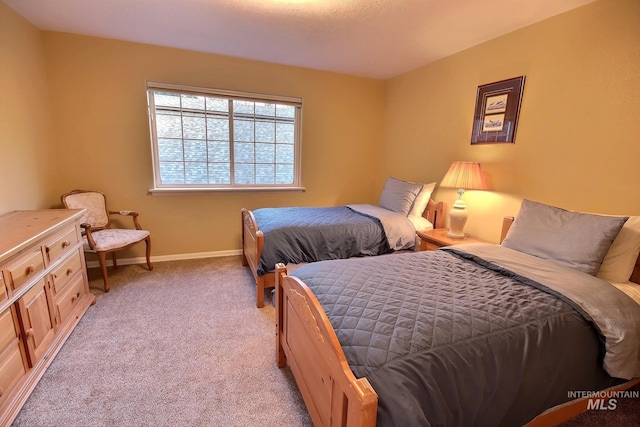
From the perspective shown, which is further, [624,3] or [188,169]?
[188,169]

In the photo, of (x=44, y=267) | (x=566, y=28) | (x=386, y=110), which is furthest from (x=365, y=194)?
(x=44, y=267)

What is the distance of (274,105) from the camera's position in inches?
142

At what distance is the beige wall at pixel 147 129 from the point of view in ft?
9.37

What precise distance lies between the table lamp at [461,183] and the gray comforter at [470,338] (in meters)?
1.02

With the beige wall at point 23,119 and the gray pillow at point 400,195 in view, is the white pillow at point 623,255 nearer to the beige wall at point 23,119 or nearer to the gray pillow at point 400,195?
the gray pillow at point 400,195

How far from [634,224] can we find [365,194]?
291cm

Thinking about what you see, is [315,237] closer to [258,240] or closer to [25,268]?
[258,240]

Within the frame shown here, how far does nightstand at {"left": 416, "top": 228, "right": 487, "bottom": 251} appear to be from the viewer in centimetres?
256

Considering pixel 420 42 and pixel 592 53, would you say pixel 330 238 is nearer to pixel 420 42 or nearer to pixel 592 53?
pixel 420 42

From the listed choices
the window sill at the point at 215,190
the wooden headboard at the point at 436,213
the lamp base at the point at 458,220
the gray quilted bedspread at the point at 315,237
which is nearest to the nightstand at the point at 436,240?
the lamp base at the point at 458,220

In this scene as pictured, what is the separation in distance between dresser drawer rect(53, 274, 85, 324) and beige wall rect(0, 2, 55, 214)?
0.71m

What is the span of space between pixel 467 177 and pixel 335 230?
1.27 meters

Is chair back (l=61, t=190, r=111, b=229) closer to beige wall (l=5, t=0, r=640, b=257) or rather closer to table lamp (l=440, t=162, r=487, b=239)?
beige wall (l=5, t=0, r=640, b=257)

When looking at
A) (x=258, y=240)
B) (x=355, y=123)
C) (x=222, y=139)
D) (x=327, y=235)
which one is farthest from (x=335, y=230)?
(x=355, y=123)
